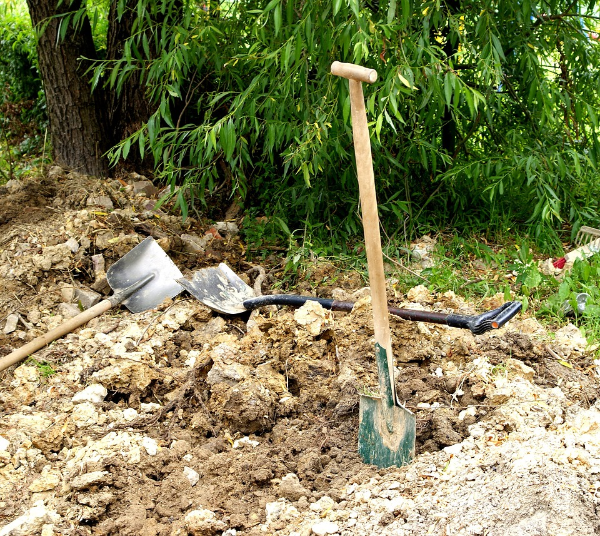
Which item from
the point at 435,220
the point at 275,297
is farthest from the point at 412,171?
the point at 275,297

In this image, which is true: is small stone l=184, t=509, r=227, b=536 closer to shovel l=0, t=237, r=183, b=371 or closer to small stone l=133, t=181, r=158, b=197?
shovel l=0, t=237, r=183, b=371

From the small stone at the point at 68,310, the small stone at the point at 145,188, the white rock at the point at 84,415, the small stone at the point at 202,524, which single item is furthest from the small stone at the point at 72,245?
the small stone at the point at 202,524

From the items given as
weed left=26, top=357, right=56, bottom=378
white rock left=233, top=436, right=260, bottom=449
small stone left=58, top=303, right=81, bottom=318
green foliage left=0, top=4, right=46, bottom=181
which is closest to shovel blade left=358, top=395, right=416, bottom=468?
white rock left=233, top=436, right=260, bottom=449

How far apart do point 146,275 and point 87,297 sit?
0.34 metres

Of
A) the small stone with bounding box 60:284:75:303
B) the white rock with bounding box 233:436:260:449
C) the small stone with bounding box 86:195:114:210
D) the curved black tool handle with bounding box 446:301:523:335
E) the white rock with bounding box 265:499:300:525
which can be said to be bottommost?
the small stone with bounding box 60:284:75:303

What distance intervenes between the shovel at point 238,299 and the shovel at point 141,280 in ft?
0.51

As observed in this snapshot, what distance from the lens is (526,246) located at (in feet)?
12.9

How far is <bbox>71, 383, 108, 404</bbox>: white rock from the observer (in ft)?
8.96

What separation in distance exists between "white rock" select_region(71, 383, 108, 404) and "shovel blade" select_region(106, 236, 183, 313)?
882 mm

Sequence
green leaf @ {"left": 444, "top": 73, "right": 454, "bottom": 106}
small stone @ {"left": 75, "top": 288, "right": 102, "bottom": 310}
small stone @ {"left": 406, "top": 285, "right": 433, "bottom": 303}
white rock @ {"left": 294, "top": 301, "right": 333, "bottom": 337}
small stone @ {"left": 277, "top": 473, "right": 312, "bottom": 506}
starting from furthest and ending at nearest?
small stone @ {"left": 75, "top": 288, "right": 102, "bottom": 310} → small stone @ {"left": 406, "top": 285, "right": 433, "bottom": 303} → green leaf @ {"left": 444, "top": 73, "right": 454, "bottom": 106} → white rock @ {"left": 294, "top": 301, "right": 333, "bottom": 337} → small stone @ {"left": 277, "top": 473, "right": 312, "bottom": 506}

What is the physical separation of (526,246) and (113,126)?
10.2ft

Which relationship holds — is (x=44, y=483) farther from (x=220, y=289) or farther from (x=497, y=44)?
(x=497, y=44)

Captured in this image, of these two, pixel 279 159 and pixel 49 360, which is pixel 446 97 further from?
pixel 49 360

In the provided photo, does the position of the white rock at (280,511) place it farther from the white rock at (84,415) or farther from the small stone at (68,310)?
the small stone at (68,310)
